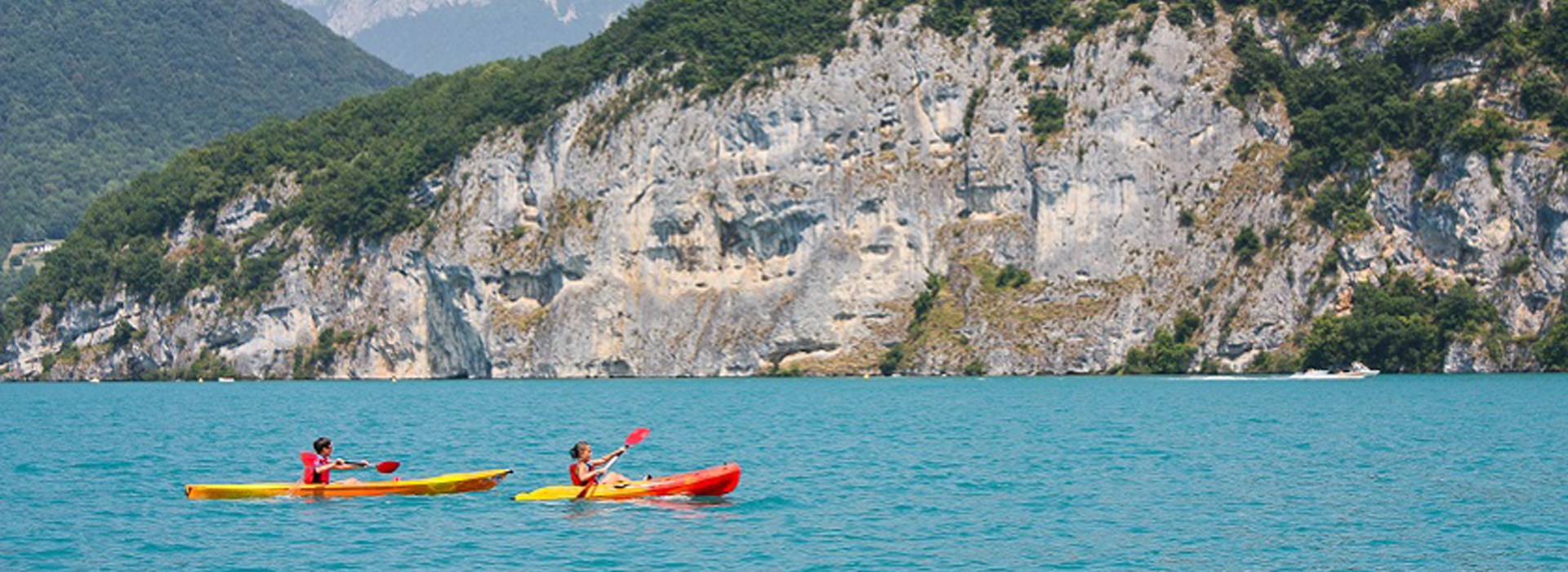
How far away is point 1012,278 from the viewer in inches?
5079

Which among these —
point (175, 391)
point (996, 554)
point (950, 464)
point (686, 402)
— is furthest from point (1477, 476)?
point (175, 391)

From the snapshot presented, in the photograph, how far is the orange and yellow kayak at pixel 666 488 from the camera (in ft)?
133

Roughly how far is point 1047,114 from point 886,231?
44.3 ft

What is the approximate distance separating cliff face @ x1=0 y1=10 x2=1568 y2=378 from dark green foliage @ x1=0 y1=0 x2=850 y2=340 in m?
2.76

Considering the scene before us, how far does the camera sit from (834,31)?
142875mm

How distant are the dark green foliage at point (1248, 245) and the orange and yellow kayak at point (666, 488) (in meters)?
83.4

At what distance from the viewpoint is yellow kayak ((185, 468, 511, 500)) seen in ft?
142

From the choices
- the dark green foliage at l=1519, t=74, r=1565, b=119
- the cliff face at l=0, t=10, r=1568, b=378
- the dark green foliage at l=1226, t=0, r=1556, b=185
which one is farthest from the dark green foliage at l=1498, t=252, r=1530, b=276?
the dark green foliage at l=1519, t=74, r=1565, b=119

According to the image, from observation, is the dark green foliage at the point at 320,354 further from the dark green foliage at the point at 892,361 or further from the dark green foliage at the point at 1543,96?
the dark green foliage at the point at 1543,96

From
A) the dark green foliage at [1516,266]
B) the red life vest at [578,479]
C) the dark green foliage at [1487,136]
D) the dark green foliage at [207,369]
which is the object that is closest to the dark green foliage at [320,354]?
the dark green foliage at [207,369]

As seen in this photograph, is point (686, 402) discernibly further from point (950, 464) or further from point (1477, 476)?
point (1477, 476)

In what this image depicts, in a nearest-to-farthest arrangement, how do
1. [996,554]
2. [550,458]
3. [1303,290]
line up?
1. [996,554]
2. [550,458]
3. [1303,290]

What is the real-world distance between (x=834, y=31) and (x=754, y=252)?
1778cm

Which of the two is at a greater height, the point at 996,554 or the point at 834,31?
the point at 834,31
